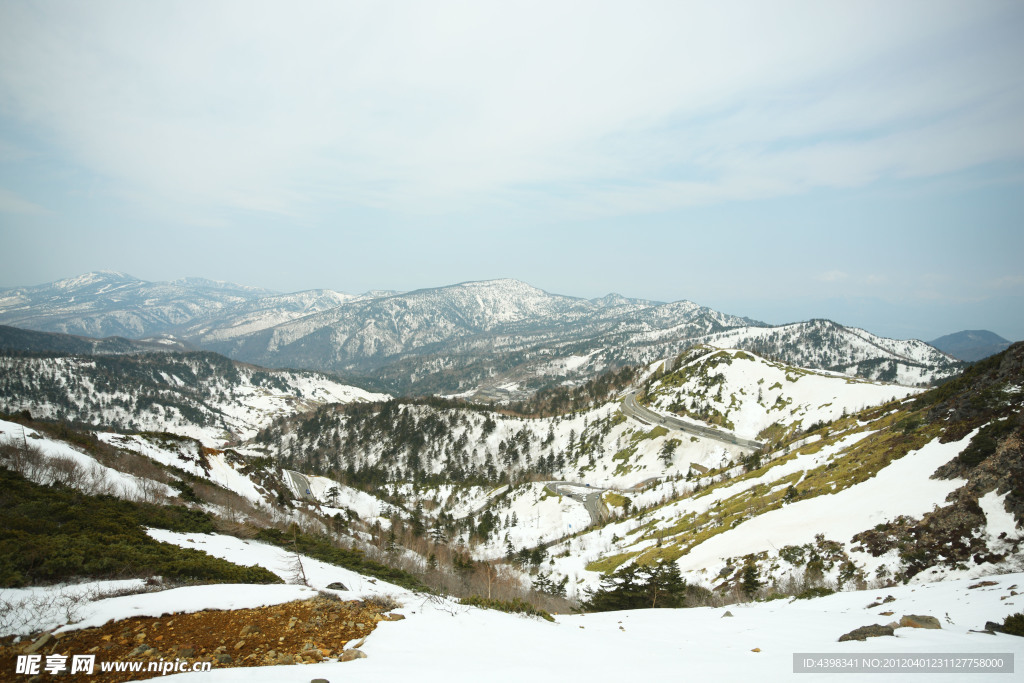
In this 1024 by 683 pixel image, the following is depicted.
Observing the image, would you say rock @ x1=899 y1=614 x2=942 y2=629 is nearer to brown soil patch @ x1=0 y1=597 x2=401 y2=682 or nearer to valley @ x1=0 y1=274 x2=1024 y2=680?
valley @ x1=0 y1=274 x2=1024 y2=680

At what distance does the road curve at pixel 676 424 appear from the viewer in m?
95.7

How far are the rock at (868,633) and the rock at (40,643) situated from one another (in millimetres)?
22666

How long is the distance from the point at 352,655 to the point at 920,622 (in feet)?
59.6

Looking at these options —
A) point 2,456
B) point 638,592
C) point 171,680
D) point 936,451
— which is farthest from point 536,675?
point 2,456

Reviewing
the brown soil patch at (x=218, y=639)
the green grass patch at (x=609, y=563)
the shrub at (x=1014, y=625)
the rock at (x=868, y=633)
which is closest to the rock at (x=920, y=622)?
the rock at (x=868, y=633)

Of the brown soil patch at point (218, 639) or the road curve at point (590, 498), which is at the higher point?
the brown soil patch at point (218, 639)

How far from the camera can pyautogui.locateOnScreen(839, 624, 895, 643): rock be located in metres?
12.8

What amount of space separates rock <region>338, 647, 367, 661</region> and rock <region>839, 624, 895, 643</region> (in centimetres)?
A: 1494

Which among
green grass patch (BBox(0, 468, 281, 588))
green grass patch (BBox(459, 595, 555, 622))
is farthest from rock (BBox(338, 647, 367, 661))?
green grass patch (BBox(0, 468, 281, 588))

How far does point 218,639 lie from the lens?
1173cm

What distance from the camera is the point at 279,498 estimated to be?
66062mm

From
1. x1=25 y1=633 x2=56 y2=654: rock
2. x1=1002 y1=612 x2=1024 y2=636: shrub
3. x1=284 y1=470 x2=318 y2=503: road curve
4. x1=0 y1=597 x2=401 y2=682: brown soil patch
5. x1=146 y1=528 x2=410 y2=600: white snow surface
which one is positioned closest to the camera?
x1=25 y1=633 x2=56 y2=654: rock

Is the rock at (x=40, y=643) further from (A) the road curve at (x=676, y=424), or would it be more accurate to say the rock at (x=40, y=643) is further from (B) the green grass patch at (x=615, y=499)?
(A) the road curve at (x=676, y=424)

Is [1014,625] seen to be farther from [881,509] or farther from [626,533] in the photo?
[626,533]
